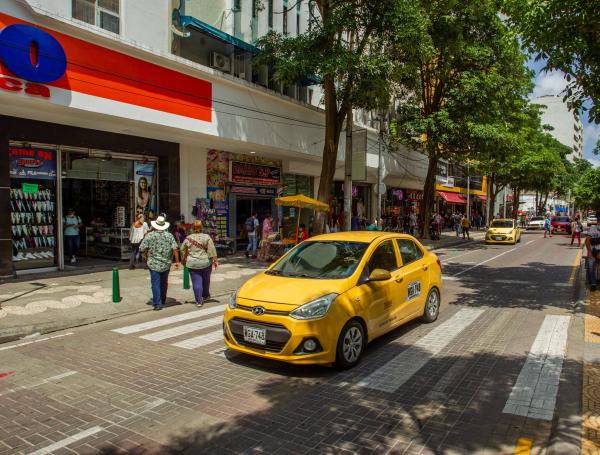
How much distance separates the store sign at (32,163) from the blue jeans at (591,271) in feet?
47.0

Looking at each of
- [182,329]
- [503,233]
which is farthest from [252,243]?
[503,233]

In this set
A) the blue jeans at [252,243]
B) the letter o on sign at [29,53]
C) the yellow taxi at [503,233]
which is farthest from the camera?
the yellow taxi at [503,233]

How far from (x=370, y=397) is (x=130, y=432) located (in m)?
2.34

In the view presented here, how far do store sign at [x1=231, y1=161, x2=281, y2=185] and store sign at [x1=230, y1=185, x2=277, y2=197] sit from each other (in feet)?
0.85

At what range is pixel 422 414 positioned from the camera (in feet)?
14.3

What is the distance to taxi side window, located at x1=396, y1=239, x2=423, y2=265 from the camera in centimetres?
727

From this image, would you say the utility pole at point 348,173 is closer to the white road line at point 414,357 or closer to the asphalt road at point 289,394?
the white road line at point 414,357

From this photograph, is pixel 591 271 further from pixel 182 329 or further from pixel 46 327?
pixel 46 327

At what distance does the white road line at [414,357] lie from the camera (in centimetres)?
514

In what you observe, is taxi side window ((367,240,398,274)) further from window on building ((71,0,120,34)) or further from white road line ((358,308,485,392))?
window on building ((71,0,120,34))

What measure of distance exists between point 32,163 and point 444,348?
1152 cm

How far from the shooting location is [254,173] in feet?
65.2

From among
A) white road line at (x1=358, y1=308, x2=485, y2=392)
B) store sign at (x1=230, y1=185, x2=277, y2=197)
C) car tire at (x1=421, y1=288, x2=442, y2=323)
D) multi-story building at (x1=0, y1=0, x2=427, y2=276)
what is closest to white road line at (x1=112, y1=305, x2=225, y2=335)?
car tire at (x1=421, y1=288, x2=442, y2=323)

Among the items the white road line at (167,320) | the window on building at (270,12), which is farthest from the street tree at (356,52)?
the white road line at (167,320)
